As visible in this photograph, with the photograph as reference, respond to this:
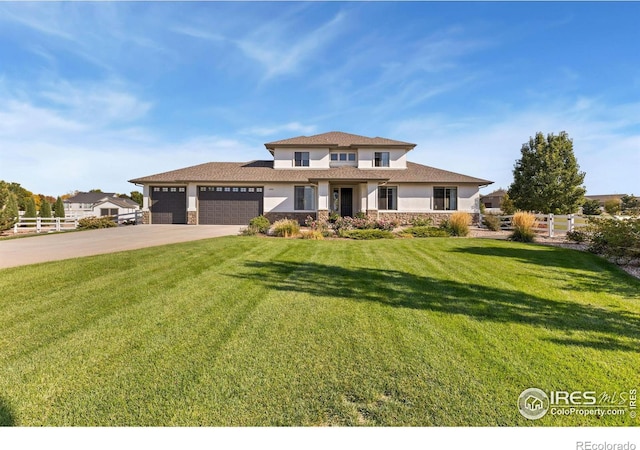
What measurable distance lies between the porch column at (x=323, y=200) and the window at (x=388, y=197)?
4.81 m

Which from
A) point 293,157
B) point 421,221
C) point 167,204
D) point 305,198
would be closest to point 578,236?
point 421,221

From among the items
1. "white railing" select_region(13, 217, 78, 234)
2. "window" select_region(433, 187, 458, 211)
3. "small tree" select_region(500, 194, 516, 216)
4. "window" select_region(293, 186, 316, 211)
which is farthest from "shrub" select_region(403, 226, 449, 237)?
"white railing" select_region(13, 217, 78, 234)

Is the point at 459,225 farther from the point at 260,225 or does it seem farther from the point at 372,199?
the point at 260,225

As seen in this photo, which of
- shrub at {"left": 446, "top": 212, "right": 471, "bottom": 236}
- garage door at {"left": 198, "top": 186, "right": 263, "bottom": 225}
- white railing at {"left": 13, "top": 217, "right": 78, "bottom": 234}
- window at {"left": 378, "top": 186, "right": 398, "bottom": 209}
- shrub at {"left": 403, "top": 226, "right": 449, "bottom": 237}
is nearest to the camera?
shrub at {"left": 446, "top": 212, "right": 471, "bottom": 236}

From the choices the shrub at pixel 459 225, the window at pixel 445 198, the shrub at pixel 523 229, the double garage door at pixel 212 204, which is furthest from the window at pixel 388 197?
the shrub at pixel 523 229

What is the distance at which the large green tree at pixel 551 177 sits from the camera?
2489 cm

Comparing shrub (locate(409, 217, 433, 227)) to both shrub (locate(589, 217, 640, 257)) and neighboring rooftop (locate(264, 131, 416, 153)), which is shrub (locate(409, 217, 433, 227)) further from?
shrub (locate(589, 217, 640, 257))

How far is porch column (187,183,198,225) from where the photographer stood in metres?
21.3

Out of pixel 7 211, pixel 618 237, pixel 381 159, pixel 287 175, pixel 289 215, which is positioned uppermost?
pixel 381 159

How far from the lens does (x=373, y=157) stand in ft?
76.4

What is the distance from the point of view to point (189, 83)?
14898 millimetres

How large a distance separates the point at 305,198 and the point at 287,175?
2.26 metres

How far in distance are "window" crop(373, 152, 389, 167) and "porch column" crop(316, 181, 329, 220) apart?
596cm

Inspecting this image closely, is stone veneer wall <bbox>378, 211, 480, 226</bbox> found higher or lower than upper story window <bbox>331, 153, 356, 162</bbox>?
lower
